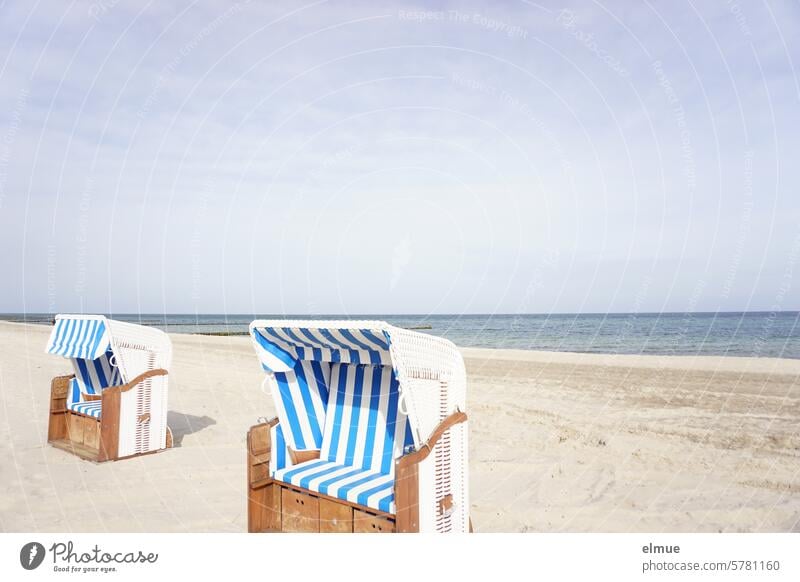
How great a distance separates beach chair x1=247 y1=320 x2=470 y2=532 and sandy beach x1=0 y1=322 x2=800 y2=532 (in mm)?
768

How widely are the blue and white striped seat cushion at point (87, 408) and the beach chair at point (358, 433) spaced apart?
148 inches

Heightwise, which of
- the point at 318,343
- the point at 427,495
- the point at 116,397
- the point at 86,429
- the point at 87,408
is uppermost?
the point at 318,343

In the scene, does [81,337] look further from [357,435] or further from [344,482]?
[344,482]

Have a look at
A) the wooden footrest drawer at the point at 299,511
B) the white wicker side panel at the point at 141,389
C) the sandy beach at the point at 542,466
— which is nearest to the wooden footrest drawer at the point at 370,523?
the wooden footrest drawer at the point at 299,511

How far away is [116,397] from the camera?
6535 mm

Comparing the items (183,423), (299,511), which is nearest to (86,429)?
(183,423)

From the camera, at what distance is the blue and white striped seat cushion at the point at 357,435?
4121mm

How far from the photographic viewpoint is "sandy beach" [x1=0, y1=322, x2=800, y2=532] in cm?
472

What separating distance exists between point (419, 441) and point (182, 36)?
7174mm

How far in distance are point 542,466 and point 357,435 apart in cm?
293

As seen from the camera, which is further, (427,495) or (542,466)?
(542,466)

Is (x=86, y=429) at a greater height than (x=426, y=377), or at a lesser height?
lesser

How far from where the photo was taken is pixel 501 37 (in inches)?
348

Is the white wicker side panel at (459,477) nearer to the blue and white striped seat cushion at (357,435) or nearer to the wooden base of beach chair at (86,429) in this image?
the blue and white striped seat cushion at (357,435)
